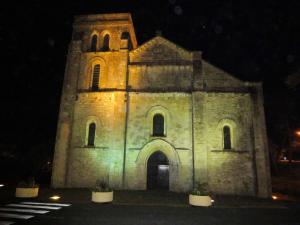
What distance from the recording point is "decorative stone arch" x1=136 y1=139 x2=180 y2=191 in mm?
17594

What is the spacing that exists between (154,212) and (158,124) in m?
8.57

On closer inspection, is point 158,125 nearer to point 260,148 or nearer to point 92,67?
point 92,67

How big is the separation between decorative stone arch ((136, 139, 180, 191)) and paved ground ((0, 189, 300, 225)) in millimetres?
2118

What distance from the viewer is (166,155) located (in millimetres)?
18031

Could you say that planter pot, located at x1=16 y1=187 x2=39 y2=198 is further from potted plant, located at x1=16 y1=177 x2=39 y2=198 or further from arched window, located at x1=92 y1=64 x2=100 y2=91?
arched window, located at x1=92 y1=64 x2=100 y2=91

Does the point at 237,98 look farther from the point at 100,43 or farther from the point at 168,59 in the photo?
the point at 100,43

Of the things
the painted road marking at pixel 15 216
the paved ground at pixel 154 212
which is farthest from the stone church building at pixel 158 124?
the painted road marking at pixel 15 216

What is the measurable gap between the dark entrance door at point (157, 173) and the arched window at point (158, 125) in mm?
2044

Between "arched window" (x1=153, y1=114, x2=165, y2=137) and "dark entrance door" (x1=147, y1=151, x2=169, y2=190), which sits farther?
"arched window" (x1=153, y1=114, x2=165, y2=137)

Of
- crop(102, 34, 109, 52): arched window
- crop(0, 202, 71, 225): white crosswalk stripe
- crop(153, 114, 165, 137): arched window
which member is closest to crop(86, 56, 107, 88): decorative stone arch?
crop(102, 34, 109, 52): arched window

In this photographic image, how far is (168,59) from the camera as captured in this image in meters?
19.8

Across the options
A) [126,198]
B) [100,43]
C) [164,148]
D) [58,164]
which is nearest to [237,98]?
[164,148]

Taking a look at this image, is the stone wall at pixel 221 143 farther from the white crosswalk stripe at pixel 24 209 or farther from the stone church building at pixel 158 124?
the white crosswalk stripe at pixel 24 209

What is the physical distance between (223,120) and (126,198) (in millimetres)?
9563
